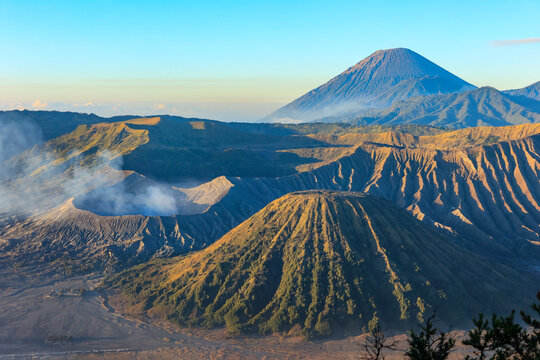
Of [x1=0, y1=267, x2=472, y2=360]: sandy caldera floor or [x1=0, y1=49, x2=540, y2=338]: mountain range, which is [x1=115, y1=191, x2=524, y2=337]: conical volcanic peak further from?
[x1=0, y1=267, x2=472, y2=360]: sandy caldera floor

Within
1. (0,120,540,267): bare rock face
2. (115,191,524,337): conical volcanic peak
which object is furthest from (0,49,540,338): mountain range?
(0,120,540,267): bare rock face

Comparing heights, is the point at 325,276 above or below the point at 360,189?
above

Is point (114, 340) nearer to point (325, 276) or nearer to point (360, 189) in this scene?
point (325, 276)

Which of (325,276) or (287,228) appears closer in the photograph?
(325,276)

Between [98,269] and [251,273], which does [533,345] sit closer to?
[251,273]

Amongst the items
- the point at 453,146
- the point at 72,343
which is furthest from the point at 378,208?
the point at 453,146

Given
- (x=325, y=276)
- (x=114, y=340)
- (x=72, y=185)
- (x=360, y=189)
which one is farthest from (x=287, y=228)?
(x=72, y=185)
